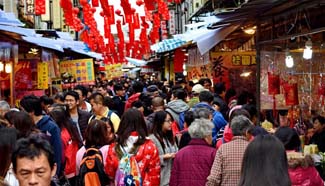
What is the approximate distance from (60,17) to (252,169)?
37438 millimetres

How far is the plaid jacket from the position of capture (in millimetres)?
6703

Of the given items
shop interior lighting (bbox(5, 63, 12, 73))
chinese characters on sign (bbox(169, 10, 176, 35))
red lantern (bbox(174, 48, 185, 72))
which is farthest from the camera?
chinese characters on sign (bbox(169, 10, 176, 35))

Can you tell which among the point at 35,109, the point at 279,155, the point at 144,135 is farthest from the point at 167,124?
the point at 279,155

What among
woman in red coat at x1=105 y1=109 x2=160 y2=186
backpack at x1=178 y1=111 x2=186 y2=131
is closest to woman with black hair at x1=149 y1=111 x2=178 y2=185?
woman in red coat at x1=105 y1=109 x2=160 y2=186

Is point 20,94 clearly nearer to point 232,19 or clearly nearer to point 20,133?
point 232,19

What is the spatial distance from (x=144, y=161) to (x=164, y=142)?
1205 mm

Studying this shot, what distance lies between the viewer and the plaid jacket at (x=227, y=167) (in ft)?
22.0

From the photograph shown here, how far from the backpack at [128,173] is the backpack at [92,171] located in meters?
0.19

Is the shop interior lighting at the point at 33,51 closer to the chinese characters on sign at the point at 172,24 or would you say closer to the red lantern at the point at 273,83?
the red lantern at the point at 273,83

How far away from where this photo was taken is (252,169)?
4.82m

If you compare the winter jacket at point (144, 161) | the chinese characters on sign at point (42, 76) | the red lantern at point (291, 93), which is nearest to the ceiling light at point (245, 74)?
the red lantern at point (291, 93)

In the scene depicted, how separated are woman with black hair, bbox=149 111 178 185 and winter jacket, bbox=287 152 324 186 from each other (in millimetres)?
2406

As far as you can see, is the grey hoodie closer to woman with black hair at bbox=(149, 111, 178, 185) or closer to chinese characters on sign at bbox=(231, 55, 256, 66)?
woman with black hair at bbox=(149, 111, 178, 185)

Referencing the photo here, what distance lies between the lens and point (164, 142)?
843 centimetres
